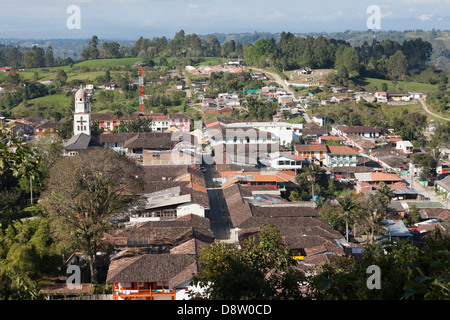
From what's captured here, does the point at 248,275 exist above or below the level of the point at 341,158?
above

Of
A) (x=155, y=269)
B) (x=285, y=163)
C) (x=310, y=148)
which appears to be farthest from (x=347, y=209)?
(x=310, y=148)

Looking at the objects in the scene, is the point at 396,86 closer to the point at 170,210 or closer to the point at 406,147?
the point at 406,147

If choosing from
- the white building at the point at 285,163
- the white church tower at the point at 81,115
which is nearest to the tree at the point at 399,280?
the white building at the point at 285,163

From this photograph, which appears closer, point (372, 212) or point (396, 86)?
point (372, 212)

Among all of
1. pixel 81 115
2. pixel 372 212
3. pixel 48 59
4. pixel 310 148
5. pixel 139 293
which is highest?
pixel 48 59
